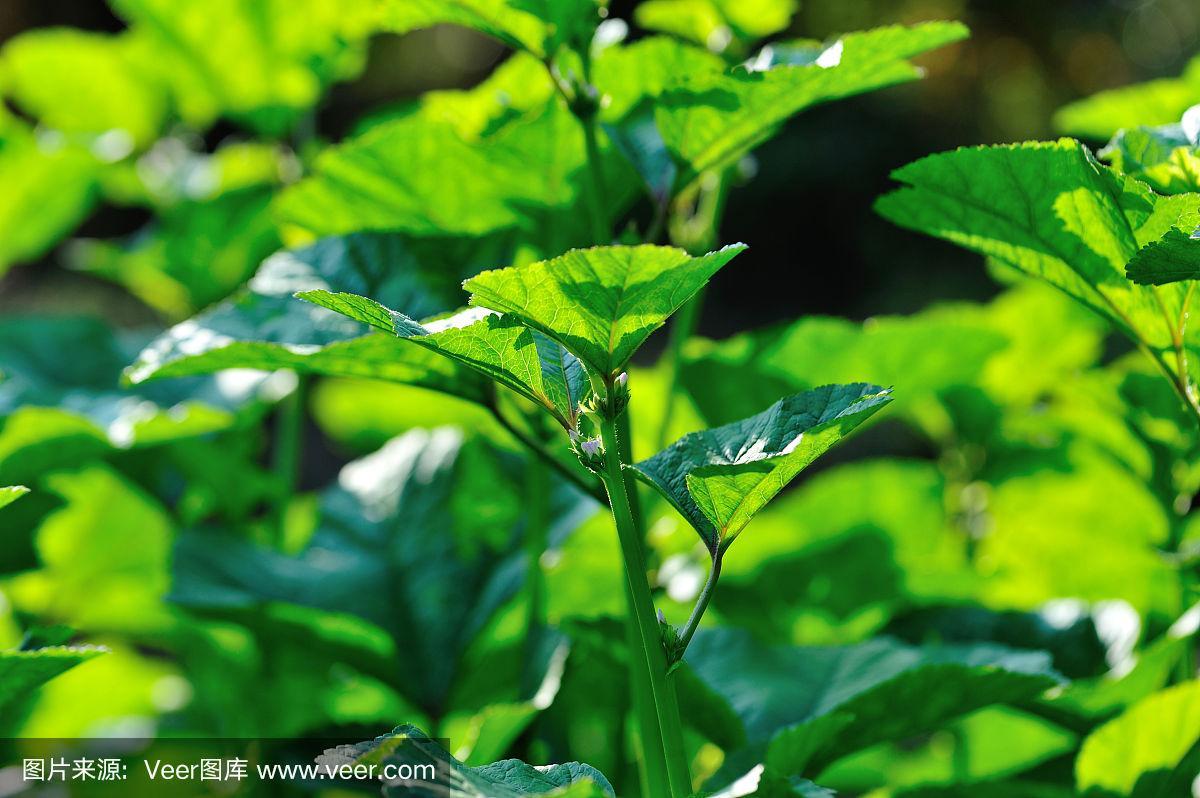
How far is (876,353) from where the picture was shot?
2.20 feet

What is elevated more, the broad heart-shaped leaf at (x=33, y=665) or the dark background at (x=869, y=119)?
the dark background at (x=869, y=119)

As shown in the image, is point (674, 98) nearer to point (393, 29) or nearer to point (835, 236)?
point (393, 29)

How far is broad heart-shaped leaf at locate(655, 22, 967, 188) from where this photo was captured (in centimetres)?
47

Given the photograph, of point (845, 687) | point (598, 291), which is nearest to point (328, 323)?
point (598, 291)

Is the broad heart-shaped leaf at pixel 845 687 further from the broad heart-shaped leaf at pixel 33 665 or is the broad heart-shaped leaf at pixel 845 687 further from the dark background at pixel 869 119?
the dark background at pixel 869 119

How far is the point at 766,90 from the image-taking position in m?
0.48

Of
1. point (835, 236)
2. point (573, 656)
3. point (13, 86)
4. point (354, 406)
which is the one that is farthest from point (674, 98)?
point (835, 236)

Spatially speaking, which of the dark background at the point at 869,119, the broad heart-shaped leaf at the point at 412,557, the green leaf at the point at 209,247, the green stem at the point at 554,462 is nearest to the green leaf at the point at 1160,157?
the green stem at the point at 554,462

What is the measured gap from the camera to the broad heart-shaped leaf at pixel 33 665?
42cm

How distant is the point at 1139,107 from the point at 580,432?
42 centimetres

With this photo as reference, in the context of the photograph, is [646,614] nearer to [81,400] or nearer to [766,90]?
[766,90]

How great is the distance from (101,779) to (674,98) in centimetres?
55

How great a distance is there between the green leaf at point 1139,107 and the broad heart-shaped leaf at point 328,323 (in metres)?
0.38

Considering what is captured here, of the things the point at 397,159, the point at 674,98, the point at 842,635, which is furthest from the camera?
the point at 842,635
